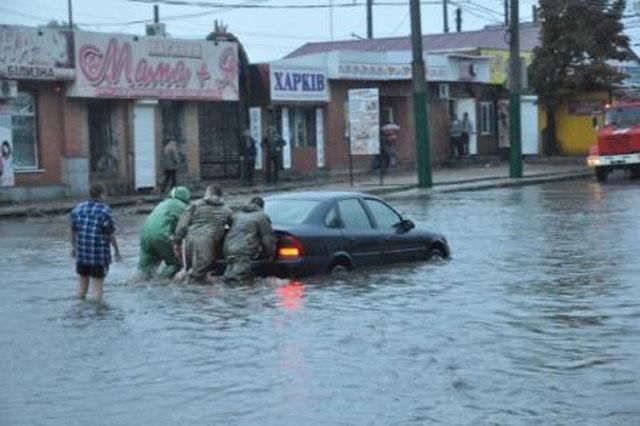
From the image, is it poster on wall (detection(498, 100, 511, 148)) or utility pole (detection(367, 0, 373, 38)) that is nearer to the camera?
poster on wall (detection(498, 100, 511, 148))

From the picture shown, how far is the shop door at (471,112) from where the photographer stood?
166ft

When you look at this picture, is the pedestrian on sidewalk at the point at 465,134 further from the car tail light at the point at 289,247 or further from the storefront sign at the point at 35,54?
the car tail light at the point at 289,247

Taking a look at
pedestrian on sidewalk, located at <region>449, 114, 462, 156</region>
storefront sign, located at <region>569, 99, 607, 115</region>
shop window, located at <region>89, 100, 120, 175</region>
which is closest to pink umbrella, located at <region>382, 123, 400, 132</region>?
pedestrian on sidewalk, located at <region>449, 114, 462, 156</region>

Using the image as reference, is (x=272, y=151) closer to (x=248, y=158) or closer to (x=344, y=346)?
(x=248, y=158)

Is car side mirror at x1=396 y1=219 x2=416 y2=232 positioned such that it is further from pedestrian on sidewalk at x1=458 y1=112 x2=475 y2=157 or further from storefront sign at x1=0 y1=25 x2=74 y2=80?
pedestrian on sidewalk at x1=458 y1=112 x2=475 y2=157

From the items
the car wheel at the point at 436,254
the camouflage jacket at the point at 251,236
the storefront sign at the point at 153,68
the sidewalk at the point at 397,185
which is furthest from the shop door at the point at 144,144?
the camouflage jacket at the point at 251,236

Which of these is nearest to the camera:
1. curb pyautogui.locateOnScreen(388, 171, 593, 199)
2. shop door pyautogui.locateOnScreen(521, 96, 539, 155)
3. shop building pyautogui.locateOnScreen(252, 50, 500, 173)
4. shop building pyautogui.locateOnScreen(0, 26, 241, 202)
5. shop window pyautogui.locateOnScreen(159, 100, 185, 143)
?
shop building pyautogui.locateOnScreen(0, 26, 241, 202)

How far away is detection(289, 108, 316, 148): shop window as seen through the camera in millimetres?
41438

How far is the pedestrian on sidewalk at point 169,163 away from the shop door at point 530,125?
924 inches

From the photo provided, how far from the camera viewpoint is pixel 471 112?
168ft

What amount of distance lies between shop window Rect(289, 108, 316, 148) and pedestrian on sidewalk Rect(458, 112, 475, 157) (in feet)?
30.0

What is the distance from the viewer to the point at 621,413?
7.91m

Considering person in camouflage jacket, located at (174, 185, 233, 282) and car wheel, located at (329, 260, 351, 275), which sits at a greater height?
person in camouflage jacket, located at (174, 185, 233, 282)

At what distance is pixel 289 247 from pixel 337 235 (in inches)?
30.9
